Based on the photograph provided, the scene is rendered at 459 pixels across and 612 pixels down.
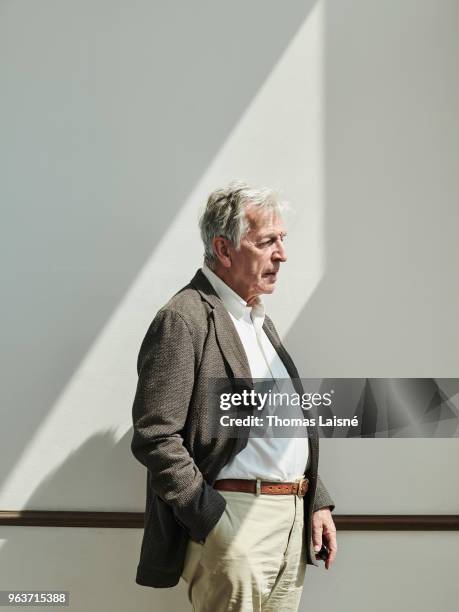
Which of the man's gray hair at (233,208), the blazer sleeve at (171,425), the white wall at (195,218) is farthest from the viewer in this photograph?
the white wall at (195,218)

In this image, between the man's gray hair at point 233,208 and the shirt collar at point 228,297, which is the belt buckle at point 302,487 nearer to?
the shirt collar at point 228,297

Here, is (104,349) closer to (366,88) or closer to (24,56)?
(24,56)

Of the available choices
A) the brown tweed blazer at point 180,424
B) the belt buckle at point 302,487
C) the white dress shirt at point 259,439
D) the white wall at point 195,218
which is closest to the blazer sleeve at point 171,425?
the brown tweed blazer at point 180,424

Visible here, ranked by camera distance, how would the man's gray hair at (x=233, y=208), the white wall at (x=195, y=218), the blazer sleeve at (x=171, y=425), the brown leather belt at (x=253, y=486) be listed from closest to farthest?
the blazer sleeve at (x=171, y=425), the brown leather belt at (x=253, y=486), the man's gray hair at (x=233, y=208), the white wall at (x=195, y=218)

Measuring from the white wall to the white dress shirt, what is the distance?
0.35 m

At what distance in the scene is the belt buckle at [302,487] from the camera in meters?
2.04

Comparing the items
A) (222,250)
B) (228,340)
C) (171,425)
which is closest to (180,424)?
(171,425)

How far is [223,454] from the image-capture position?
6.33 ft

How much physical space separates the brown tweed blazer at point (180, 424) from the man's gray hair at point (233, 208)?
7.1 inches

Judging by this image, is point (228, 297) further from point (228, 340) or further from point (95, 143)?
point (95, 143)

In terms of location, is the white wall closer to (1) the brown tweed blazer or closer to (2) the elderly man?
(2) the elderly man

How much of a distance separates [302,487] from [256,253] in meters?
0.68

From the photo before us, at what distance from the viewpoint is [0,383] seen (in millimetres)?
2492

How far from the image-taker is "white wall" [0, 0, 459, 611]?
8.11 feet
